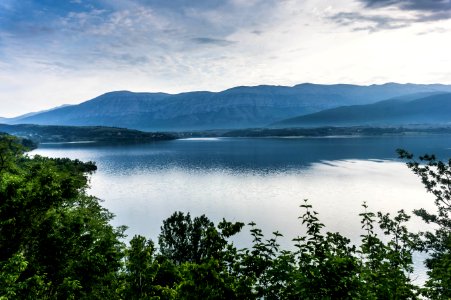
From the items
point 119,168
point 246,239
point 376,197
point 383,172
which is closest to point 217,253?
point 246,239

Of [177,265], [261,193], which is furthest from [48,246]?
[261,193]

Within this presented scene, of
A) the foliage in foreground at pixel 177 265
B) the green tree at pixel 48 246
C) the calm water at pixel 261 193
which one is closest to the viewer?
the foliage in foreground at pixel 177 265

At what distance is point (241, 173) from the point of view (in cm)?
17338

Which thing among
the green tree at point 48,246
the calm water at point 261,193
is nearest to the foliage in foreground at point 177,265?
the green tree at point 48,246

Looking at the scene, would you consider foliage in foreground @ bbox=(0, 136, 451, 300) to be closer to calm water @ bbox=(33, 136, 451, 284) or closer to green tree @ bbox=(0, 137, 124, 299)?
green tree @ bbox=(0, 137, 124, 299)

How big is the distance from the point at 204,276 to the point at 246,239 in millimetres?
59308

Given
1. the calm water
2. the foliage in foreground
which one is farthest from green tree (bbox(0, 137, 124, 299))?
the calm water

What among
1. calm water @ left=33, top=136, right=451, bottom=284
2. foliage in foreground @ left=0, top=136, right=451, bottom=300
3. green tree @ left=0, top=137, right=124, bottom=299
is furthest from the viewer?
calm water @ left=33, top=136, right=451, bottom=284

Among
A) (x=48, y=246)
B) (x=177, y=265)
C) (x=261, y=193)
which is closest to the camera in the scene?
(x=177, y=265)

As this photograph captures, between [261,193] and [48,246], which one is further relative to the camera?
[261,193]

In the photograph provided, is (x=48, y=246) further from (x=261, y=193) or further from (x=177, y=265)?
(x=261, y=193)

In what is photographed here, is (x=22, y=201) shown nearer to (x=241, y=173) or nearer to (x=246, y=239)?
(x=246, y=239)

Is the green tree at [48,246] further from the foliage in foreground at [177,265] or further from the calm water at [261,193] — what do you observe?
the calm water at [261,193]

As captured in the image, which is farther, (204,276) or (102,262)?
(102,262)
